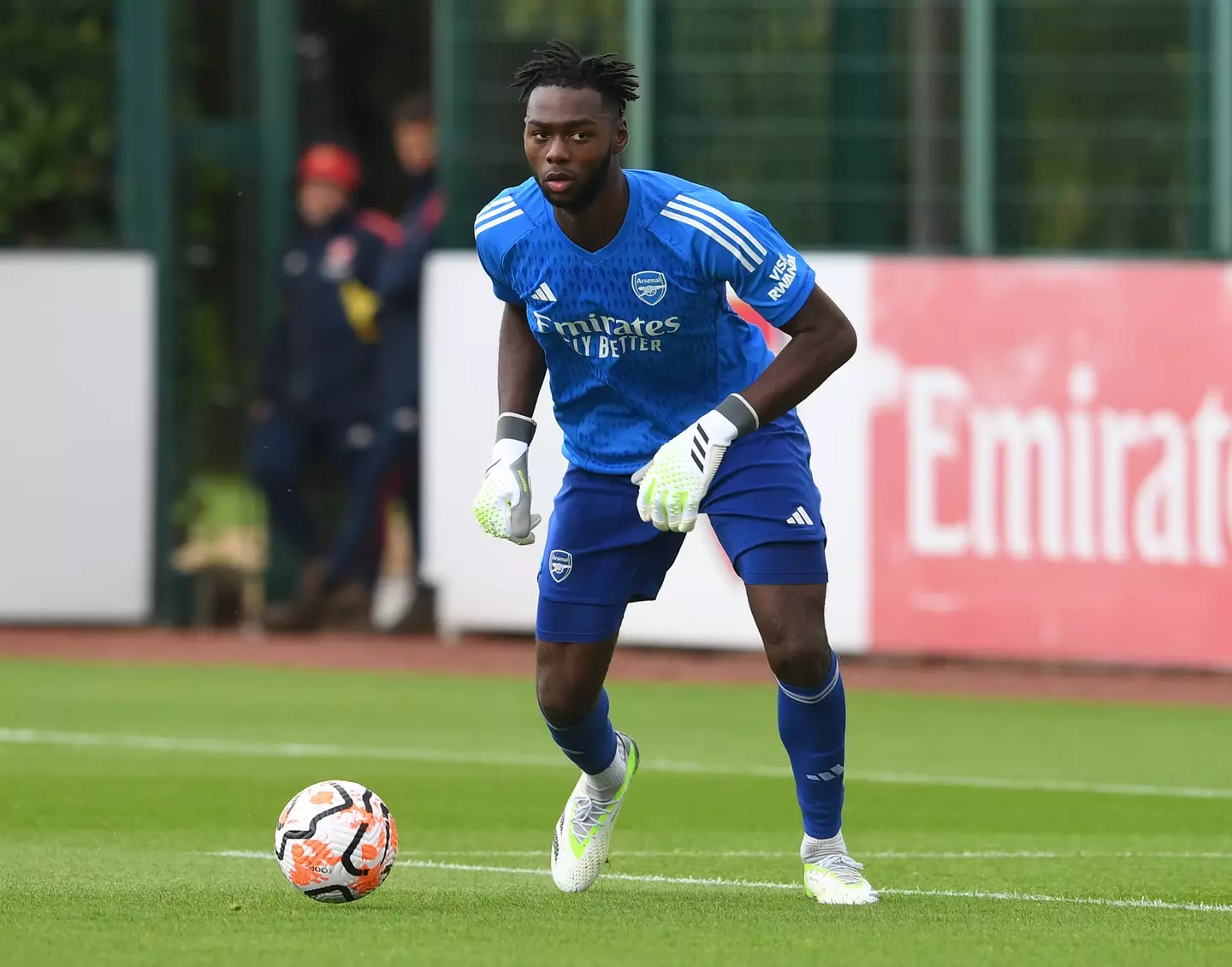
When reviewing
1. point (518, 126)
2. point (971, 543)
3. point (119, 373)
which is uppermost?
point (518, 126)

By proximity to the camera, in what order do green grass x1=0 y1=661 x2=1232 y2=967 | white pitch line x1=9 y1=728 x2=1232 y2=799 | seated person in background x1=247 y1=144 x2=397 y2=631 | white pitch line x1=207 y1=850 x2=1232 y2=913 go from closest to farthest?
green grass x1=0 y1=661 x2=1232 y2=967 < white pitch line x1=207 y1=850 x2=1232 y2=913 < white pitch line x1=9 y1=728 x2=1232 y2=799 < seated person in background x1=247 y1=144 x2=397 y2=631

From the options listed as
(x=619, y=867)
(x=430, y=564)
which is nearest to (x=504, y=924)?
(x=619, y=867)

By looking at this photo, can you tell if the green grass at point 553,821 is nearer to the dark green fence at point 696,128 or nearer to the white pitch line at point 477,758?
the white pitch line at point 477,758

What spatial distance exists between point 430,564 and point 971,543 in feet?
10.7

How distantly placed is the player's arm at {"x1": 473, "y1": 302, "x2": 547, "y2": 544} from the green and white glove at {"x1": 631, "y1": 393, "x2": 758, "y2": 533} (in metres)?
0.52

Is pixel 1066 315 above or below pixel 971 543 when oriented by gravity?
above

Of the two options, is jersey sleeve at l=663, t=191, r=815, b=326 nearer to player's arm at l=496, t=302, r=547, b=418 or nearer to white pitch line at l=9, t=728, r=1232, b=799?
player's arm at l=496, t=302, r=547, b=418

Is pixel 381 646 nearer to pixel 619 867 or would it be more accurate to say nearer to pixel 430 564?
pixel 430 564

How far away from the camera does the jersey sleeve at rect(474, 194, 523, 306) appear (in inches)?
264

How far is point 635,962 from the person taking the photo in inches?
219

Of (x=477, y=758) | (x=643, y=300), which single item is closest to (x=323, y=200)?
(x=477, y=758)

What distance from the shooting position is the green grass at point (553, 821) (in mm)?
5895

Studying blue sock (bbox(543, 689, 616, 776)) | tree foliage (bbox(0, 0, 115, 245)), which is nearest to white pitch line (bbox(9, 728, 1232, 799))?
blue sock (bbox(543, 689, 616, 776))

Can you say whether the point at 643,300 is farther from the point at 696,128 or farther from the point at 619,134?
the point at 696,128
